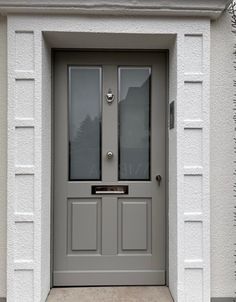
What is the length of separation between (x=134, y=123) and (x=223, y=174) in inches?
40.2

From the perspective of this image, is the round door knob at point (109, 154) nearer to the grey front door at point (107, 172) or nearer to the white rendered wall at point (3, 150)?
the grey front door at point (107, 172)

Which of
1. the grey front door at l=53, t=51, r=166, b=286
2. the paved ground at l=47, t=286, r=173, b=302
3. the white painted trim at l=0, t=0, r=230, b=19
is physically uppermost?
the white painted trim at l=0, t=0, r=230, b=19

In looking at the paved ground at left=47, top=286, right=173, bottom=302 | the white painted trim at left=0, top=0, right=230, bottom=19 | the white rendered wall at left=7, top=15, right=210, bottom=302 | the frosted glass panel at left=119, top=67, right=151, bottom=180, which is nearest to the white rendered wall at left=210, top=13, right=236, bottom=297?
the white rendered wall at left=7, top=15, right=210, bottom=302

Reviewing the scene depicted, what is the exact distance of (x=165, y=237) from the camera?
328cm

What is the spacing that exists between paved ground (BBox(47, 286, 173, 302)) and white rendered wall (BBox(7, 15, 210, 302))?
0.75ft

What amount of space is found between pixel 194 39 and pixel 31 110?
1.61m

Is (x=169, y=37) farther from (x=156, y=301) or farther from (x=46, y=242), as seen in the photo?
(x=156, y=301)

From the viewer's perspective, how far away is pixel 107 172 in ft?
10.7

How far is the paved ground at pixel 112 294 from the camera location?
9.86ft

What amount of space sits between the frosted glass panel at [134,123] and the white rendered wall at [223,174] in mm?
685

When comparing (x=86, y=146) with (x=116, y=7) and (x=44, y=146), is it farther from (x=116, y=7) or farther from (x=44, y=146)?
(x=116, y=7)

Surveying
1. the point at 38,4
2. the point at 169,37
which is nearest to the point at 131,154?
the point at 169,37

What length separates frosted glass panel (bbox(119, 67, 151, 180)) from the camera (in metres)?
3.30

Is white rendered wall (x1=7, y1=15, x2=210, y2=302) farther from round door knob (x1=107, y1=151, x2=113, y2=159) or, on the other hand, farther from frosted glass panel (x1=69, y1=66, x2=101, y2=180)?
round door knob (x1=107, y1=151, x2=113, y2=159)
